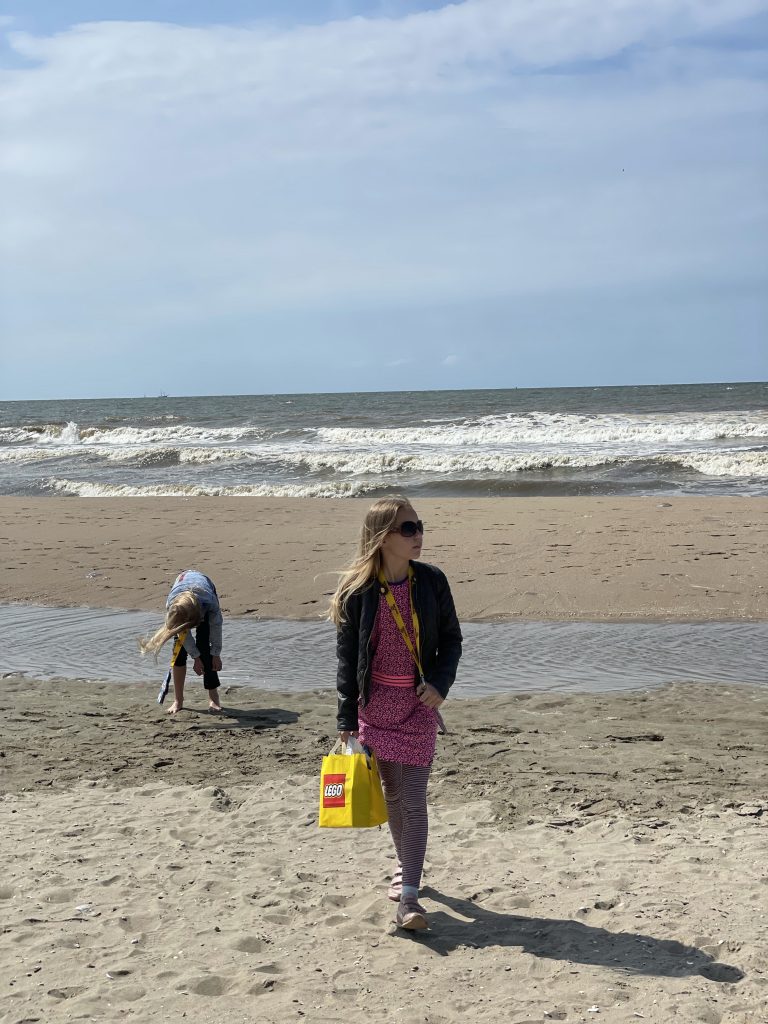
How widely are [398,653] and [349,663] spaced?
0.18m

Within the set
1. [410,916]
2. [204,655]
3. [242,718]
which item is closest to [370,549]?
[410,916]

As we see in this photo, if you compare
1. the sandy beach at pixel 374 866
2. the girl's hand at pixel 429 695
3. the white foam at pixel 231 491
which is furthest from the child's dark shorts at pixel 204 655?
the white foam at pixel 231 491

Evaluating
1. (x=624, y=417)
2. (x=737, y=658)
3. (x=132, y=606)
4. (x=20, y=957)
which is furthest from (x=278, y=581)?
(x=624, y=417)

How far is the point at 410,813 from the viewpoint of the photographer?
3.61 m

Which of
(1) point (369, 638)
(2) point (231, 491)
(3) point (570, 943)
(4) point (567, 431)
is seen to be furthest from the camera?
(4) point (567, 431)

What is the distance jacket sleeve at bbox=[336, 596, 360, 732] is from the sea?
50.2ft

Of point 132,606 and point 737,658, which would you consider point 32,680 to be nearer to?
point 132,606

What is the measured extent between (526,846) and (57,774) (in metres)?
2.48

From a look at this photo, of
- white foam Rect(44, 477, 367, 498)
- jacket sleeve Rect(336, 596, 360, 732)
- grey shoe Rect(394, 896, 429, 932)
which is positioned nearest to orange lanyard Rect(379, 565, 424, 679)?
jacket sleeve Rect(336, 596, 360, 732)

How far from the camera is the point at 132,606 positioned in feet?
31.4

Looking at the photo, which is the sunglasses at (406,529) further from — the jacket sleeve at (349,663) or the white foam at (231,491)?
the white foam at (231,491)

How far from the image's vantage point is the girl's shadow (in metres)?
3.13

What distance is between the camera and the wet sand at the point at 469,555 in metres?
9.23

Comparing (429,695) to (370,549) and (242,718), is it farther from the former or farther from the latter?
(242,718)
